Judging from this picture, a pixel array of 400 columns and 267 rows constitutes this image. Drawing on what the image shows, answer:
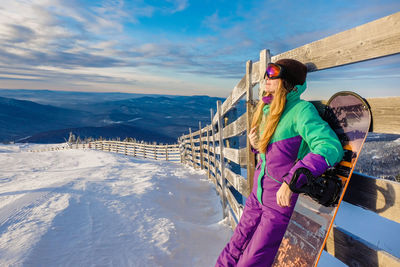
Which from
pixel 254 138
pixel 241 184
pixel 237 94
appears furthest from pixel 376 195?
pixel 237 94

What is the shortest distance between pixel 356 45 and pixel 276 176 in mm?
952

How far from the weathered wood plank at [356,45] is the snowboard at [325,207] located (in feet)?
0.76

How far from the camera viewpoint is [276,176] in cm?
167

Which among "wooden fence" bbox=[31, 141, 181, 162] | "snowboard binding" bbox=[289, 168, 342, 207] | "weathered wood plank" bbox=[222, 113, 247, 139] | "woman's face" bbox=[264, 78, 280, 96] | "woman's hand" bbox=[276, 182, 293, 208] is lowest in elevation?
"wooden fence" bbox=[31, 141, 181, 162]

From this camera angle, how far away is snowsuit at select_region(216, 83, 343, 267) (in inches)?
58.3

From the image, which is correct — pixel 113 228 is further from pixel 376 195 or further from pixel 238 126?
pixel 376 195

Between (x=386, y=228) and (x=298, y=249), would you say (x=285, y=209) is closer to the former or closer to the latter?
(x=298, y=249)

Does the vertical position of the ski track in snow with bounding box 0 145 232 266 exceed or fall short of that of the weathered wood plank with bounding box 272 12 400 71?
it falls short

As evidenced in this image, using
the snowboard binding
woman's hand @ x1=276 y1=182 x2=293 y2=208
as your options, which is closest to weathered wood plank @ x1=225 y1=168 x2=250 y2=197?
woman's hand @ x1=276 y1=182 x2=293 y2=208

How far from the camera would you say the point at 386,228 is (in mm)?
3660

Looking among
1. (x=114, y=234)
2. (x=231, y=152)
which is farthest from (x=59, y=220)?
(x=231, y=152)

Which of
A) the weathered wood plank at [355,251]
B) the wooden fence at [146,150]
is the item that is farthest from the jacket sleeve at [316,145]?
the wooden fence at [146,150]

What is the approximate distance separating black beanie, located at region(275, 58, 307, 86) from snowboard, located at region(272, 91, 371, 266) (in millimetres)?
257

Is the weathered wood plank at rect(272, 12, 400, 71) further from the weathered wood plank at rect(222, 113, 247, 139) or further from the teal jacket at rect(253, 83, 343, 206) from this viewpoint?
the weathered wood plank at rect(222, 113, 247, 139)
